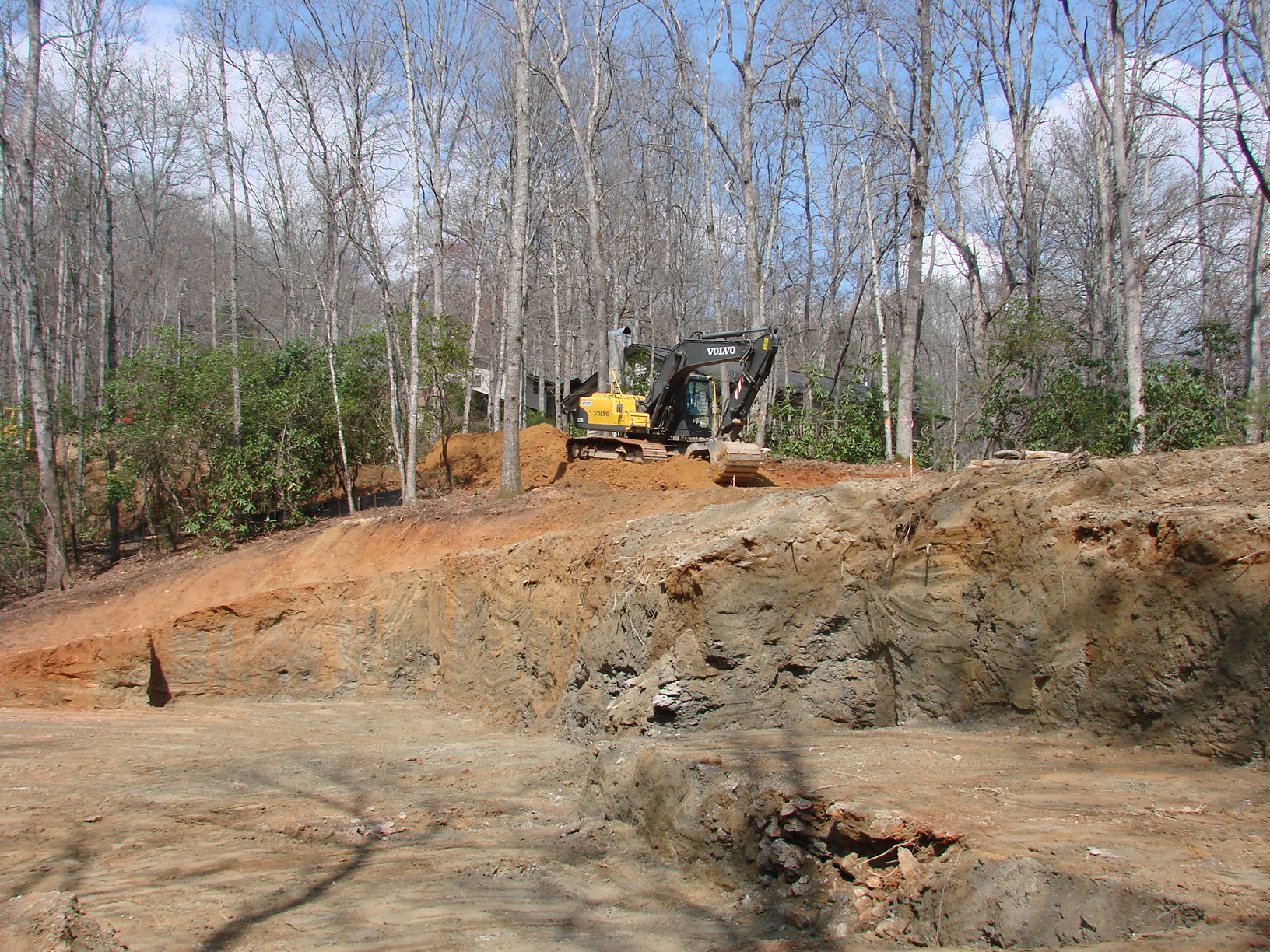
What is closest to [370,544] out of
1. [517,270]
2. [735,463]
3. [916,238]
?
[517,270]

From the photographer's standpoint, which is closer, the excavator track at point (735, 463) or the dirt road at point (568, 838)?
the dirt road at point (568, 838)

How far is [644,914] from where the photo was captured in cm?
470

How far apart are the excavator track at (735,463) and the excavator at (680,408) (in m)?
0.96

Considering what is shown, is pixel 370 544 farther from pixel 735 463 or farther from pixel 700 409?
pixel 700 409

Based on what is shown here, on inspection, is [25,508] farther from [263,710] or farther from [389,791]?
[389,791]

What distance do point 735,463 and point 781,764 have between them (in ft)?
37.0

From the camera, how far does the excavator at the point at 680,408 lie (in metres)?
18.1

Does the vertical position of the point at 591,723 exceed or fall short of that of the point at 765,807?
it falls short

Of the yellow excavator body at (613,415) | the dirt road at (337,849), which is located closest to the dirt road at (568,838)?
the dirt road at (337,849)

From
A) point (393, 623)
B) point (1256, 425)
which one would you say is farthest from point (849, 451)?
point (393, 623)

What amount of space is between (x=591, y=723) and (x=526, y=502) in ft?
24.0

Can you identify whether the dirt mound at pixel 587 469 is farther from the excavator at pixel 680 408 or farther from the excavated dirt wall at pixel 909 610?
the excavated dirt wall at pixel 909 610

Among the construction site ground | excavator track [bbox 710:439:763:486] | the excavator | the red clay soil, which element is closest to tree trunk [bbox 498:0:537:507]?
the red clay soil

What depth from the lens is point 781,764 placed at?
539 centimetres
